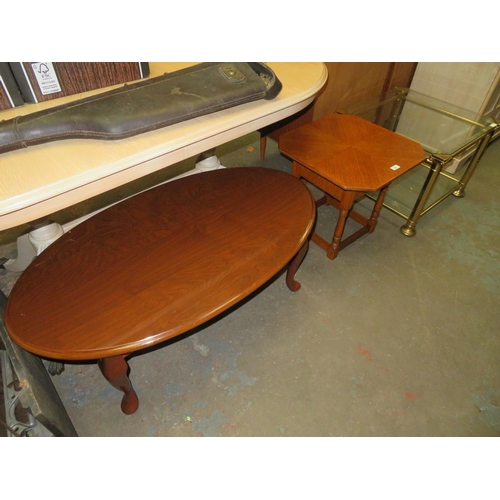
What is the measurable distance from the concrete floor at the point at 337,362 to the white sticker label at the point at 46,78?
0.58m

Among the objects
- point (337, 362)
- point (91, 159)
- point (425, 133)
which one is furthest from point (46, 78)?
point (425, 133)

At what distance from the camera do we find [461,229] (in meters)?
1.83

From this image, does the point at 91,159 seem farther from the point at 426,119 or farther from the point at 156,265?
the point at 426,119

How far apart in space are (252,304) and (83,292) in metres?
0.71

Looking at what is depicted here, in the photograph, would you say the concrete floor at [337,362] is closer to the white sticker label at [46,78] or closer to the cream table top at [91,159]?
the cream table top at [91,159]

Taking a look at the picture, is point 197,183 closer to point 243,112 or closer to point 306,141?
point 243,112

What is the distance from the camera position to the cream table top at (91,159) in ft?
2.56

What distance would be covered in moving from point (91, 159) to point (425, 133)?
174cm

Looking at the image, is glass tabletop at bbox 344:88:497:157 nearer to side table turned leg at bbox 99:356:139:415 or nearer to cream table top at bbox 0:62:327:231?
cream table top at bbox 0:62:327:231

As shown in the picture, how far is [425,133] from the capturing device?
1853 mm

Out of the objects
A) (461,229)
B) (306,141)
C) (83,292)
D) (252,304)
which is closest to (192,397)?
(252,304)

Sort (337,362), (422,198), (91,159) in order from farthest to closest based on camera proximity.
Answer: (422,198) < (337,362) < (91,159)

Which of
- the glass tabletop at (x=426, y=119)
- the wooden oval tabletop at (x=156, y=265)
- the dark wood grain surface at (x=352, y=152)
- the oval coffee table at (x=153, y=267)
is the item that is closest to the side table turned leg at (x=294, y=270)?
the oval coffee table at (x=153, y=267)

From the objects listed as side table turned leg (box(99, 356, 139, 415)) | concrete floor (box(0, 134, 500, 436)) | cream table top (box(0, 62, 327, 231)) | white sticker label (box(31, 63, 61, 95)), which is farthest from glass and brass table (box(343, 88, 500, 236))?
side table turned leg (box(99, 356, 139, 415))
